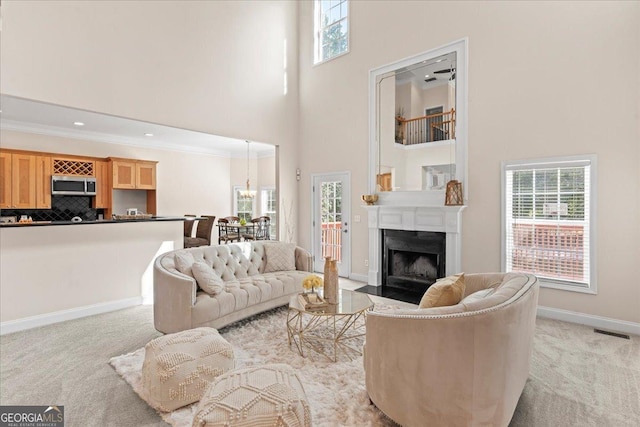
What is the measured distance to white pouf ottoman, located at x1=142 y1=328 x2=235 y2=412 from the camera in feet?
7.10

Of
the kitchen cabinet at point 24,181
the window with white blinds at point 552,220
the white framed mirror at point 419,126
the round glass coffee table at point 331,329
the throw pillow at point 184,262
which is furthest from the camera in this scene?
the kitchen cabinet at point 24,181

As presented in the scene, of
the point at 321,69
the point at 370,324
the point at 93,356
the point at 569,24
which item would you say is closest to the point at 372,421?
the point at 370,324

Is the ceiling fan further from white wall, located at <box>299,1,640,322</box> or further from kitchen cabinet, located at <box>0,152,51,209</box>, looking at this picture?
kitchen cabinet, located at <box>0,152,51,209</box>

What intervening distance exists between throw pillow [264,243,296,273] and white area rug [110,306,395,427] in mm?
901

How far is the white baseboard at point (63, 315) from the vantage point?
363cm

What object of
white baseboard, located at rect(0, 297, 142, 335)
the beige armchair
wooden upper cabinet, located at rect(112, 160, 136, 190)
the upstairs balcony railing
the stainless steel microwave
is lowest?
white baseboard, located at rect(0, 297, 142, 335)

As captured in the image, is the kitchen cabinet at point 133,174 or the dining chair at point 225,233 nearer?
the kitchen cabinet at point 133,174

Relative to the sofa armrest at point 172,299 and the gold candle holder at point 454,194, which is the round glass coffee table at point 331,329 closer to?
the sofa armrest at point 172,299

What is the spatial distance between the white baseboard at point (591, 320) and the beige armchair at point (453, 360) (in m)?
2.76

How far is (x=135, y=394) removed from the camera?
241 centimetres

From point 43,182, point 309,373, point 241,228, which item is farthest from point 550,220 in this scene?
point 43,182

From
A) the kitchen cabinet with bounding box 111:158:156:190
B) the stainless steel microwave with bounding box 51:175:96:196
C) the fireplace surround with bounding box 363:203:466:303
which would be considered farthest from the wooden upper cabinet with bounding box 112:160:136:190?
the fireplace surround with bounding box 363:203:466:303

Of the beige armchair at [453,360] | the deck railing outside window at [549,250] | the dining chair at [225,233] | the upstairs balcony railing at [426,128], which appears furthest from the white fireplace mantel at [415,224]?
the dining chair at [225,233]

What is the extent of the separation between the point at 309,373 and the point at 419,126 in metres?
4.13
